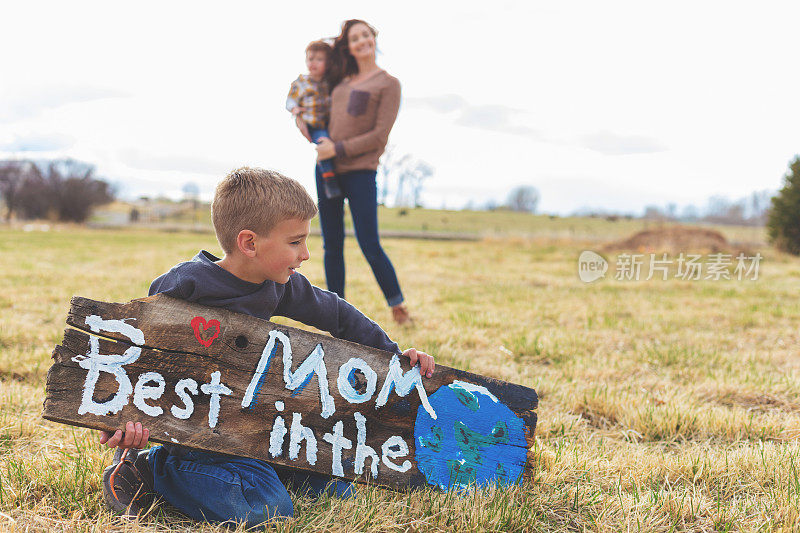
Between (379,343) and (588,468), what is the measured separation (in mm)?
976

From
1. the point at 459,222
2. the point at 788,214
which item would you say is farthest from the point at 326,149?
the point at 459,222

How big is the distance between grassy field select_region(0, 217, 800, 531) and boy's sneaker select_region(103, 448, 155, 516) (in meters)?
0.05

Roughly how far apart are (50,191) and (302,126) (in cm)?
4724

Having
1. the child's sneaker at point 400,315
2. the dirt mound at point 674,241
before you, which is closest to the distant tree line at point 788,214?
the dirt mound at point 674,241

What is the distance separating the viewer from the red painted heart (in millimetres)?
1959

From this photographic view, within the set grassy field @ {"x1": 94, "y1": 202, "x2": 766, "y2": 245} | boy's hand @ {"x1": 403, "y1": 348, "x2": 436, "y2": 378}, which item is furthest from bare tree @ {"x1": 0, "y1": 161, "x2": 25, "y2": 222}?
boy's hand @ {"x1": 403, "y1": 348, "x2": 436, "y2": 378}

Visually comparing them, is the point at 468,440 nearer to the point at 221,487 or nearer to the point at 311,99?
the point at 221,487

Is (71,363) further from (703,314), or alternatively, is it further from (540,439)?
(703,314)

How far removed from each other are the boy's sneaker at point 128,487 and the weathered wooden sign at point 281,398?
202mm

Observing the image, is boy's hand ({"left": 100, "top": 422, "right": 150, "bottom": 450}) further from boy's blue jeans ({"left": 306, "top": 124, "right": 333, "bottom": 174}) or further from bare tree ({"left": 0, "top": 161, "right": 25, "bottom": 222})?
bare tree ({"left": 0, "top": 161, "right": 25, "bottom": 222})

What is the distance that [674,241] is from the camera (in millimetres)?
18578

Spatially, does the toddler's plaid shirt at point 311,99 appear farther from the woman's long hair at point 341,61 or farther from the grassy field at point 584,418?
the grassy field at point 584,418

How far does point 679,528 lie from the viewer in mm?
1988

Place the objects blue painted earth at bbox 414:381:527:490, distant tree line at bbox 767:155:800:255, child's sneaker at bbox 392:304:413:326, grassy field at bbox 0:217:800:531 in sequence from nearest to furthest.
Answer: grassy field at bbox 0:217:800:531 < blue painted earth at bbox 414:381:527:490 < child's sneaker at bbox 392:304:413:326 < distant tree line at bbox 767:155:800:255
